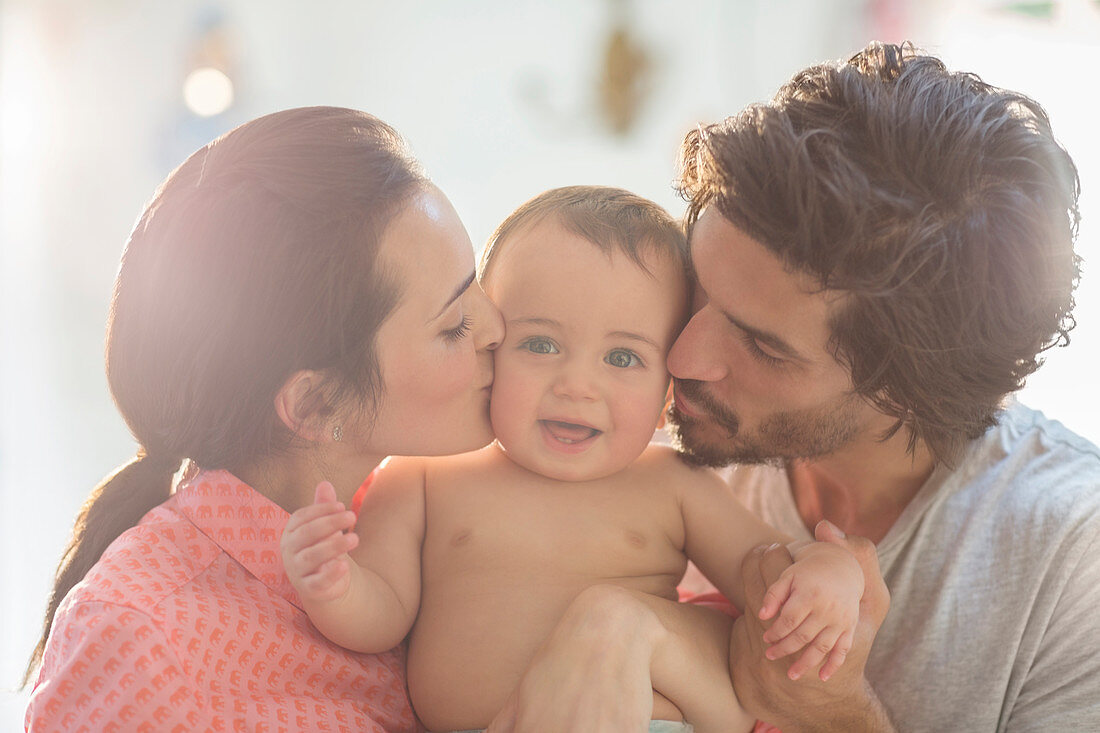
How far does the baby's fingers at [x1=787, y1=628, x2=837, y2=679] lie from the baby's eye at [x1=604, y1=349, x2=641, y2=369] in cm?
47

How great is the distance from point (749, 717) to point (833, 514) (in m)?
0.49

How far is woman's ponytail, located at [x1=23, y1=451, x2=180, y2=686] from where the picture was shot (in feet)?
4.45

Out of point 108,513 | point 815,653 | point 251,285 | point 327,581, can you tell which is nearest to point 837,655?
point 815,653

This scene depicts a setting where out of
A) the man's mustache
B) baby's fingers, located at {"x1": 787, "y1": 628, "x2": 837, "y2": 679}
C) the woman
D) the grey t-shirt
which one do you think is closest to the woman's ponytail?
the woman

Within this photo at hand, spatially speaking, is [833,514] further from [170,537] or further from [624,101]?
[624,101]

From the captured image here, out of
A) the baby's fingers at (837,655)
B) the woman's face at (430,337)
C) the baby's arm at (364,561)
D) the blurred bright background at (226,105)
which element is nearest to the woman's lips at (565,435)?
the woman's face at (430,337)

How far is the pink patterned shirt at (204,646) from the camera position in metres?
1.10

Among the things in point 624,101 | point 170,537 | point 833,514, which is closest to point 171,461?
point 170,537

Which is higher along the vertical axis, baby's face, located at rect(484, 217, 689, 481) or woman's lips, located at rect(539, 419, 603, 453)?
baby's face, located at rect(484, 217, 689, 481)

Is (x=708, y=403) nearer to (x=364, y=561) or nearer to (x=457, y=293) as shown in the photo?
(x=457, y=293)

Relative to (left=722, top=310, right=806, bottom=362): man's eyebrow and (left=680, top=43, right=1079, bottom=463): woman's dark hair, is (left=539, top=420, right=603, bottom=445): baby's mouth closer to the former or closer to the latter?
(left=722, top=310, right=806, bottom=362): man's eyebrow

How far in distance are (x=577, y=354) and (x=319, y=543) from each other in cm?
48

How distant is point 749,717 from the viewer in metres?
1.41

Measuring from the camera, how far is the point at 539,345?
1480 mm
